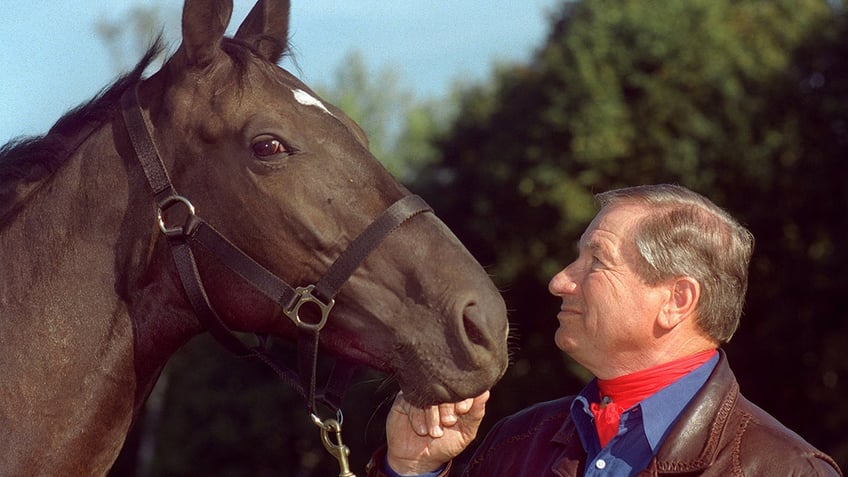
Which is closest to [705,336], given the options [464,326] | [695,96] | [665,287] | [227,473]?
[665,287]

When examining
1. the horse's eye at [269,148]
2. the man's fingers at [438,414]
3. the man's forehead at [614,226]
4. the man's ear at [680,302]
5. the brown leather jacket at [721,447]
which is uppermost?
the horse's eye at [269,148]

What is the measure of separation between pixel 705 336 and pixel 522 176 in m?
25.6

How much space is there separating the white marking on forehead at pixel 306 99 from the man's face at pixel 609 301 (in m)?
1.10

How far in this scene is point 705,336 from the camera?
152 inches

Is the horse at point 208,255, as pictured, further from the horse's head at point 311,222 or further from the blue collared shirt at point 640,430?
the blue collared shirt at point 640,430

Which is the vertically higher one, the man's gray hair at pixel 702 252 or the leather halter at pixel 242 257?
the leather halter at pixel 242 257

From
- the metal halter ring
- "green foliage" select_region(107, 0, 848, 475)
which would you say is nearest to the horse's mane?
the metal halter ring

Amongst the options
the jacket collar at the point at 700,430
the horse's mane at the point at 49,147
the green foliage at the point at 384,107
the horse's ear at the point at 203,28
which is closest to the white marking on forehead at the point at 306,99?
the horse's ear at the point at 203,28

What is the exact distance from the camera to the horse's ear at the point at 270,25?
4.64m

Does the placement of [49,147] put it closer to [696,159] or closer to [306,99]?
[306,99]

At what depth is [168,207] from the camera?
393 cm

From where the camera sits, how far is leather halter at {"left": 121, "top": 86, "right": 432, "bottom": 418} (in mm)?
3861

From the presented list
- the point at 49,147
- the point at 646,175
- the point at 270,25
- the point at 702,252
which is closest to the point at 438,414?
the point at 702,252

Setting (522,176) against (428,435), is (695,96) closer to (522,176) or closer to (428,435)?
(522,176)
